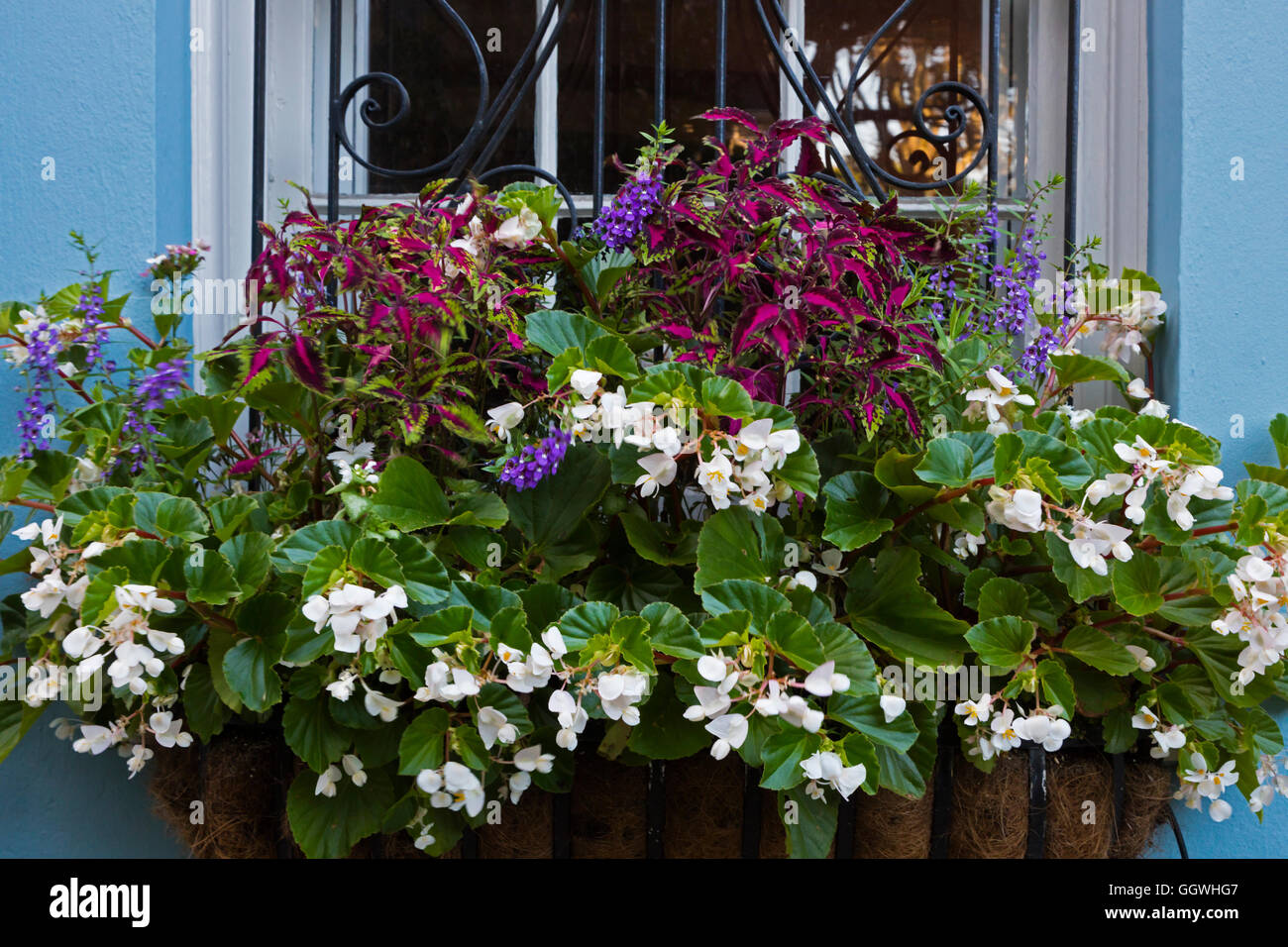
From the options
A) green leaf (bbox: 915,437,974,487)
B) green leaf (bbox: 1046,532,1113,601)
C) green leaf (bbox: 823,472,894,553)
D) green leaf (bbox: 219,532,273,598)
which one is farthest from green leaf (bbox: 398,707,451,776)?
green leaf (bbox: 1046,532,1113,601)

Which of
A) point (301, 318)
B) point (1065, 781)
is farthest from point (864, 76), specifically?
point (1065, 781)

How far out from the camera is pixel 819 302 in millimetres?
1031

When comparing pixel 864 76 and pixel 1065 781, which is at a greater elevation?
pixel 864 76

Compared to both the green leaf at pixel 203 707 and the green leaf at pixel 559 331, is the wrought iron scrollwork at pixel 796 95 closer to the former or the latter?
the green leaf at pixel 559 331

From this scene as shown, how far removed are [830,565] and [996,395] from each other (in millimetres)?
274

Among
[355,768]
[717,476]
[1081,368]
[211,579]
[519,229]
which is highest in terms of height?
[519,229]

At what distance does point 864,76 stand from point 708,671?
1.09 meters


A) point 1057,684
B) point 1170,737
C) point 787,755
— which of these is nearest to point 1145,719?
point 1170,737

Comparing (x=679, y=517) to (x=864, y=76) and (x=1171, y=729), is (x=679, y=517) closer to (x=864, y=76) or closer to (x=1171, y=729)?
(x=1171, y=729)

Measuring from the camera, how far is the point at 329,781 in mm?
1004

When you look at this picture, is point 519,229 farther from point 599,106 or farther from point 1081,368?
point 1081,368

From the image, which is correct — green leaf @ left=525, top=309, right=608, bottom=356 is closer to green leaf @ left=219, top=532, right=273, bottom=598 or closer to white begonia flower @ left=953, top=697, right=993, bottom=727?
green leaf @ left=219, top=532, right=273, bottom=598

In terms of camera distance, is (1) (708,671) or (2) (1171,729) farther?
(2) (1171,729)
